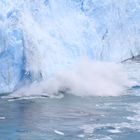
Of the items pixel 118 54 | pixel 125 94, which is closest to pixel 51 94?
pixel 125 94

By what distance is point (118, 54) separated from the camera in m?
11.3

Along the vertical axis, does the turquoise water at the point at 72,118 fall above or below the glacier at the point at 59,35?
below

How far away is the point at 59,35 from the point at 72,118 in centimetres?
257

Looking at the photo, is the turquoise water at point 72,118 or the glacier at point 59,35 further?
the glacier at point 59,35

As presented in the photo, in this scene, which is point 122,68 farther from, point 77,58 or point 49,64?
point 49,64

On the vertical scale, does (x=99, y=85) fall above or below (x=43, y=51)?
below

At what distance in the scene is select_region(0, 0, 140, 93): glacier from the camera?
970cm

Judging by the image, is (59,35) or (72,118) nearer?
(72,118)

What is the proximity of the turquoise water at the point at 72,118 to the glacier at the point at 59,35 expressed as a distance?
0.70 meters

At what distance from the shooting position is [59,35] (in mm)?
10305

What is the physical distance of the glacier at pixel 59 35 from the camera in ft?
31.8

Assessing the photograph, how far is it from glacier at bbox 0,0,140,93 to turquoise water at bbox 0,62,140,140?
70cm

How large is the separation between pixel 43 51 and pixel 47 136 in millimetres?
2960

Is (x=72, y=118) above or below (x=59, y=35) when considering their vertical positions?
below
